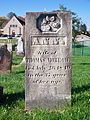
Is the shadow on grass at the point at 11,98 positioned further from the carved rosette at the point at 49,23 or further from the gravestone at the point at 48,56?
the carved rosette at the point at 49,23

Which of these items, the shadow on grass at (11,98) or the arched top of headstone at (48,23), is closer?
the arched top of headstone at (48,23)

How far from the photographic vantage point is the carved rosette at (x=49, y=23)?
14.6 ft

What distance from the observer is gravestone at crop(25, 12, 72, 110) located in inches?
174

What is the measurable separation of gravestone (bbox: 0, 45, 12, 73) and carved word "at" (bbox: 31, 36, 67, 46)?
548 cm

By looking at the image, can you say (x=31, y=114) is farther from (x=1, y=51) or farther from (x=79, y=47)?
(x=79, y=47)

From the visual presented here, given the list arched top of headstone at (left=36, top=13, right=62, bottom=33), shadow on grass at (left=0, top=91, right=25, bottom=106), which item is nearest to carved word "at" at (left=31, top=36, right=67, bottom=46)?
arched top of headstone at (left=36, top=13, right=62, bottom=33)

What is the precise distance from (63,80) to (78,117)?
88cm

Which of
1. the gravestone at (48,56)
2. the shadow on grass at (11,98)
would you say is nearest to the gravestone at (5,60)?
the shadow on grass at (11,98)

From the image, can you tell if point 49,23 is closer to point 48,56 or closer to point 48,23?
point 48,23

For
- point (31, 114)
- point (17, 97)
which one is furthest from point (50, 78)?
point (17, 97)

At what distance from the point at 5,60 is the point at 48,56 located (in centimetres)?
570

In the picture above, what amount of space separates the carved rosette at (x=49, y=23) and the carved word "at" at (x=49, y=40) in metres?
0.17

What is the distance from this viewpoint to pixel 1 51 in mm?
9742

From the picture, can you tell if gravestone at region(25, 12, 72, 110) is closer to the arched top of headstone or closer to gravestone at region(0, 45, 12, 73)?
the arched top of headstone
